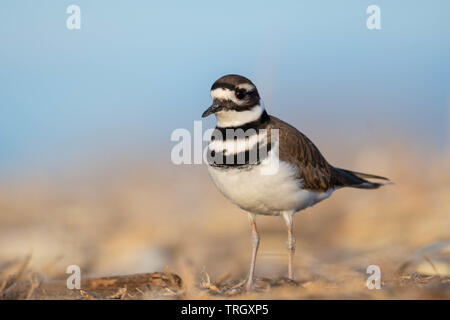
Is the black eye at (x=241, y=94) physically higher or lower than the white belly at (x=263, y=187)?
higher

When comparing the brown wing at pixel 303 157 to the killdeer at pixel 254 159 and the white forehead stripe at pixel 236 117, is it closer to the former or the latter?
the killdeer at pixel 254 159

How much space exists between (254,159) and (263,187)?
254 mm

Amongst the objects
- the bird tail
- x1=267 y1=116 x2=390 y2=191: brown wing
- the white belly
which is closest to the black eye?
x1=267 y1=116 x2=390 y2=191: brown wing

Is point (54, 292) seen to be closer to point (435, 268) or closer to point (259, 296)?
point (259, 296)

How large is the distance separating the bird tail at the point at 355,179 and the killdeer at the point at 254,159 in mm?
651

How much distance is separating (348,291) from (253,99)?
194cm

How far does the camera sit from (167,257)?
6.82 metres

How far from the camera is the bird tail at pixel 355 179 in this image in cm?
591

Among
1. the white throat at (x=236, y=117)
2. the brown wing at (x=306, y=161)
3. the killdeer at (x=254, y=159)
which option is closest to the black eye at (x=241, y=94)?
the killdeer at (x=254, y=159)

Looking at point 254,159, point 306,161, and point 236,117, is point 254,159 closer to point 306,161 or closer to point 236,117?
point 236,117

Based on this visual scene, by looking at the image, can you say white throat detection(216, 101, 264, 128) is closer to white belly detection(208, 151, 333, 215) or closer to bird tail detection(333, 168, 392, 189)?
white belly detection(208, 151, 333, 215)

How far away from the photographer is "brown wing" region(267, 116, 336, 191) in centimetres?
512

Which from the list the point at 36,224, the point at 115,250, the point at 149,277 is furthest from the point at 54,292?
the point at 36,224

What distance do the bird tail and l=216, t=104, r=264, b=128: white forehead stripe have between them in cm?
133
